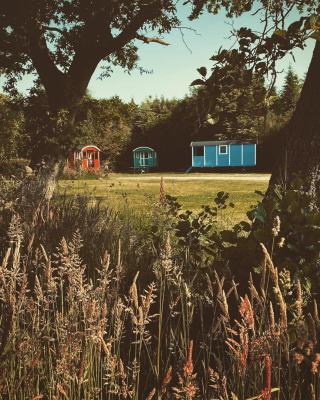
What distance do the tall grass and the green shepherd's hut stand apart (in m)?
53.5

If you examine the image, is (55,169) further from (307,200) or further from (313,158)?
(307,200)

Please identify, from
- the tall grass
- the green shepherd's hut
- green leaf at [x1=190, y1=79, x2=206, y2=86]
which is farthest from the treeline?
the tall grass

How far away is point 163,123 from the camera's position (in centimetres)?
5916

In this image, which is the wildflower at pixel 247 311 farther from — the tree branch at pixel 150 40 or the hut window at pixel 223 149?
the hut window at pixel 223 149

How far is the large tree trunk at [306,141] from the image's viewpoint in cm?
467

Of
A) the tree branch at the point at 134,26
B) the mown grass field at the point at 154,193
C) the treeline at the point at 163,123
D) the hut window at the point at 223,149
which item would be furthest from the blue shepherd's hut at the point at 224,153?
the tree branch at the point at 134,26

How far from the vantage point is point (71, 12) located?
1423cm

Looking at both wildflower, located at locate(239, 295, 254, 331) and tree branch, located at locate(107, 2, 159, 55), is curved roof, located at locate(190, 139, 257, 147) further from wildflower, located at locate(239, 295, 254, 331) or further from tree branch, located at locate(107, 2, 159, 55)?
wildflower, located at locate(239, 295, 254, 331)

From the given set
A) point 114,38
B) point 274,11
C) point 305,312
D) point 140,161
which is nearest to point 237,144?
point 140,161

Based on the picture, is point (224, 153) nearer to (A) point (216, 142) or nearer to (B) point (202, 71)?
(A) point (216, 142)

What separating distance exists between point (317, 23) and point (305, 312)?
6.46 feet

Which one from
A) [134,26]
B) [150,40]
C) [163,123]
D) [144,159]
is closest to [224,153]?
[163,123]

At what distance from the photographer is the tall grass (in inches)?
66.1

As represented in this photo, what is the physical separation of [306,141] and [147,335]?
2.70 meters
